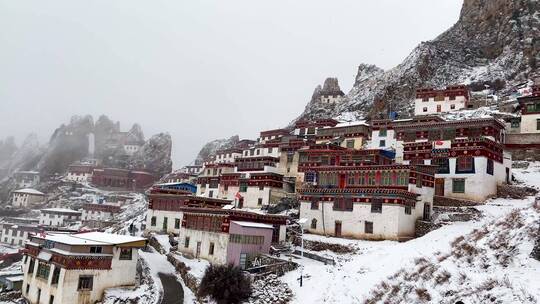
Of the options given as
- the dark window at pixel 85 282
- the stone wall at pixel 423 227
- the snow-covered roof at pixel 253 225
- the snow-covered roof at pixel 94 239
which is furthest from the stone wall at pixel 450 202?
the dark window at pixel 85 282

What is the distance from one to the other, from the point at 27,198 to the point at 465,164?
125m

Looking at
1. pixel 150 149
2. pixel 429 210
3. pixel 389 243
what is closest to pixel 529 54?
pixel 429 210

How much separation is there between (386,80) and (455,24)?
1509 inches

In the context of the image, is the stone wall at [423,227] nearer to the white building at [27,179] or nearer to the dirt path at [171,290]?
the dirt path at [171,290]

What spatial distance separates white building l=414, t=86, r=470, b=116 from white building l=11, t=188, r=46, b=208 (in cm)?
10964

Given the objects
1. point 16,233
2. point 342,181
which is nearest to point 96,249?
point 342,181

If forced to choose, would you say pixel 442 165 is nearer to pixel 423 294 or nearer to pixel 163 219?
pixel 423 294

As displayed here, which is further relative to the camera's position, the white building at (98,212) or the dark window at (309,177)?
the white building at (98,212)

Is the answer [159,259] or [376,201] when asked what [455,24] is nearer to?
[376,201]

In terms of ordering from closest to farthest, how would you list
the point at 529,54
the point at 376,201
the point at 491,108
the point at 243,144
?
the point at 376,201 < the point at 491,108 < the point at 529,54 < the point at 243,144

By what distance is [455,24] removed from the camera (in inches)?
5369

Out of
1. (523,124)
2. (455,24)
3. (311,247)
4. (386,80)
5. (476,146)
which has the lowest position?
(311,247)

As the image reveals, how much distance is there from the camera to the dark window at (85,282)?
4141cm

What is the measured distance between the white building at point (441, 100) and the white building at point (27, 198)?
110 metres
